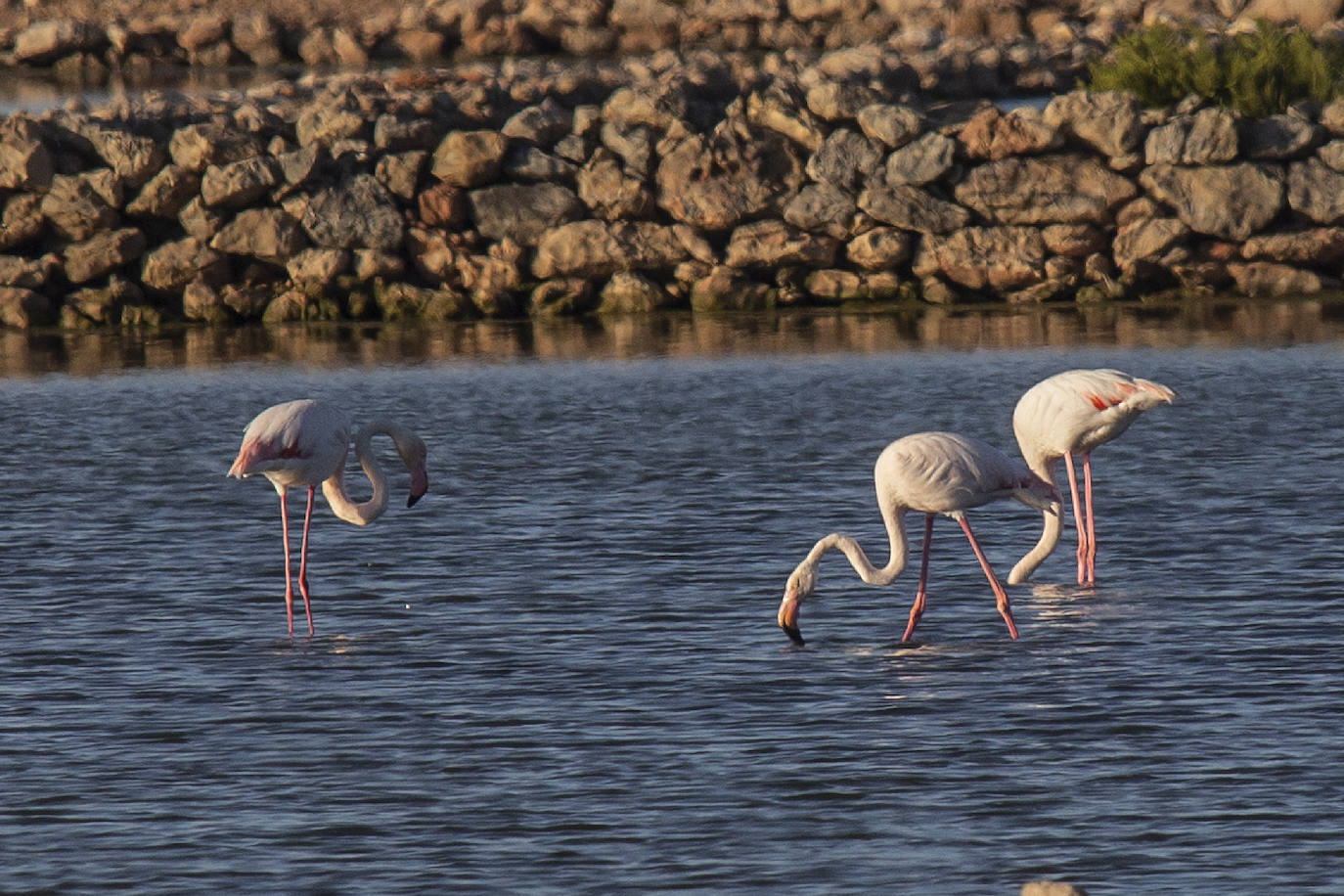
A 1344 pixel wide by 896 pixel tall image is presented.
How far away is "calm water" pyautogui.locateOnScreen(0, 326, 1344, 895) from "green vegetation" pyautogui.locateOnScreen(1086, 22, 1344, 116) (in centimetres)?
807

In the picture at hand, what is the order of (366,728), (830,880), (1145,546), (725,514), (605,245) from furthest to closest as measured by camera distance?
(605,245) → (725,514) → (1145,546) → (366,728) → (830,880)

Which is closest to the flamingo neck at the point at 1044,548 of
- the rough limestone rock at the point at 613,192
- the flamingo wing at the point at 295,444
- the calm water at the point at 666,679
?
the calm water at the point at 666,679

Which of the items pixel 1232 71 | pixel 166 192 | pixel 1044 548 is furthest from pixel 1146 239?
pixel 1044 548

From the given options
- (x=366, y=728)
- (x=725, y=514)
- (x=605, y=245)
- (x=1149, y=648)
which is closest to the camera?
(x=366, y=728)

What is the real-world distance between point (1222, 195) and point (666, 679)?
1487 cm

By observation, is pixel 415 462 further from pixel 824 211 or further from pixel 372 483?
pixel 824 211

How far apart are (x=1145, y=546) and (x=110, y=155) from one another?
49.0 ft

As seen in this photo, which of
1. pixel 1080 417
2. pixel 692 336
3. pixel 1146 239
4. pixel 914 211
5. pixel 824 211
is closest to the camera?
pixel 1080 417

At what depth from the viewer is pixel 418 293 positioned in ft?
77.8

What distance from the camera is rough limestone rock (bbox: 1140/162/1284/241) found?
2250 centimetres

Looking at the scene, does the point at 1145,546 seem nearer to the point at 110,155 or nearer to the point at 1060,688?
the point at 1060,688

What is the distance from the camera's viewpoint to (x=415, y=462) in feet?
38.2

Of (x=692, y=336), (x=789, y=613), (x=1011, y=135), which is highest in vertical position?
(x=1011, y=135)

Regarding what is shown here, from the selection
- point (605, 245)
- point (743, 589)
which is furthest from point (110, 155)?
point (743, 589)
